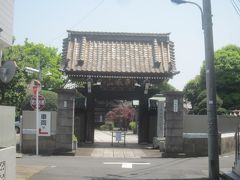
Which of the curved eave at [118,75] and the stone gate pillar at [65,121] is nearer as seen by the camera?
the stone gate pillar at [65,121]

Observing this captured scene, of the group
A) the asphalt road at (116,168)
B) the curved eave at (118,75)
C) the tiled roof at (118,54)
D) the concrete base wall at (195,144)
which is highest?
the tiled roof at (118,54)

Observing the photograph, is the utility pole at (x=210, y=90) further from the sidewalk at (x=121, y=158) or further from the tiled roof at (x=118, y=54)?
the tiled roof at (x=118, y=54)

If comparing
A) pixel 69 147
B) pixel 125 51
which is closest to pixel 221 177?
pixel 69 147

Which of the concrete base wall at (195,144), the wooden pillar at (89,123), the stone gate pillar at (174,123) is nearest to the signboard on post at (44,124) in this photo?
the wooden pillar at (89,123)

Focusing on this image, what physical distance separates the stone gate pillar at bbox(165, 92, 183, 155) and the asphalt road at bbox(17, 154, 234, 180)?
1.02 m

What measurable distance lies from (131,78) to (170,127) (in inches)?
227

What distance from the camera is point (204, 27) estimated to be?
46.5 ft

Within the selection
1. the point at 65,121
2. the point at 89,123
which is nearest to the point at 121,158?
the point at 65,121

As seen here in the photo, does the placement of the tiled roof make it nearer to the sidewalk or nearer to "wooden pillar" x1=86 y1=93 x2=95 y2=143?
"wooden pillar" x1=86 y1=93 x2=95 y2=143

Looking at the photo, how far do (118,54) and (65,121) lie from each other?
781cm

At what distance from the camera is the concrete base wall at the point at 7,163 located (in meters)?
9.85

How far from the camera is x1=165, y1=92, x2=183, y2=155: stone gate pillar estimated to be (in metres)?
20.8

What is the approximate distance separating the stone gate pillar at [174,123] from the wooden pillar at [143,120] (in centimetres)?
549

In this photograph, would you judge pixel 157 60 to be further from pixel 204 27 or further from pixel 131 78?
pixel 204 27
